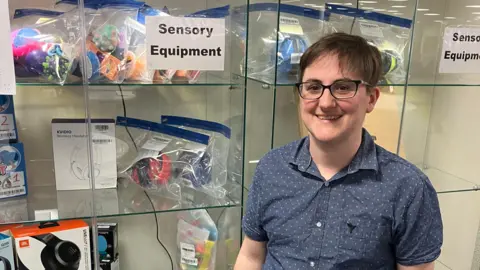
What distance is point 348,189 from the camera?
1.04m

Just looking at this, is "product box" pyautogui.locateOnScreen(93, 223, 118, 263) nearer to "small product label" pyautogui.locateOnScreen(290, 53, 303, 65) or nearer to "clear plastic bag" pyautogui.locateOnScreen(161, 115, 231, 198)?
"clear plastic bag" pyautogui.locateOnScreen(161, 115, 231, 198)

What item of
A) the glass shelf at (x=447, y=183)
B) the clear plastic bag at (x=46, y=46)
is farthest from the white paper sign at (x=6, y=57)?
the glass shelf at (x=447, y=183)

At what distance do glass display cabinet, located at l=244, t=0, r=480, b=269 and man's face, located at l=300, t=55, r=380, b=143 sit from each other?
370 millimetres

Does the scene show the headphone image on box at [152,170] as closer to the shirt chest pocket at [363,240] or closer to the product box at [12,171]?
the product box at [12,171]

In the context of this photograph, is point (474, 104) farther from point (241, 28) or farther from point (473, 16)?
point (241, 28)

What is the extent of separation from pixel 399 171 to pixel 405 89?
2.18 ft

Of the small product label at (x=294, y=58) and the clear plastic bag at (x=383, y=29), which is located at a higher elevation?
the clear plastic bag at (x=383, y=29)

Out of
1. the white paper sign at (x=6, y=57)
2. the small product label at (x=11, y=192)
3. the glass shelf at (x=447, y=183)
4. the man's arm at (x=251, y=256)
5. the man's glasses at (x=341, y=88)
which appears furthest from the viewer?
the glass shelf at (x=447, y=183)

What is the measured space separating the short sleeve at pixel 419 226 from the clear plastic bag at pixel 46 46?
985mm

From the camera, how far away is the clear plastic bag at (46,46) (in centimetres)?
121

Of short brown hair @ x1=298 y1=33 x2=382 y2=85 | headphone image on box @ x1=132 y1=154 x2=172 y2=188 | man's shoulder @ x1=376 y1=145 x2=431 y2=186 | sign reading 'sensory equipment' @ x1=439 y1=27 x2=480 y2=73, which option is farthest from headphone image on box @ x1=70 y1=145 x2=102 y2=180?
sign reading 'sensory equipment' @ x1=439 y1=27 x2=480 y2=73

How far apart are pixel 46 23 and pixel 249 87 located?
2.21ft

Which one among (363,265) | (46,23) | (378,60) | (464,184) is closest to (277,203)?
(363,265)

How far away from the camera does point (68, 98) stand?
60.0 inches
